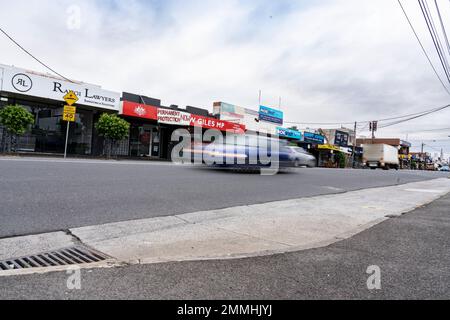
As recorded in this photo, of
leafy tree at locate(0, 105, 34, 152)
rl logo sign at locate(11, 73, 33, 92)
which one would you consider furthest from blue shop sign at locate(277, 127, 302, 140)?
leafy tree at locate(0, 105, 34, 152)

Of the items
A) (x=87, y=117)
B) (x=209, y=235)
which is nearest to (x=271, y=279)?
(x=209, y=235)

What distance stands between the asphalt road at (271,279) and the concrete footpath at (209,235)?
0.24m

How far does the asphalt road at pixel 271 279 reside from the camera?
237 centimetres

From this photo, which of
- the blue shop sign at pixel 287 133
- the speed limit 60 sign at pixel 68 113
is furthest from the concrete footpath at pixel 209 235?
the blue shop sign at pixel 287 133

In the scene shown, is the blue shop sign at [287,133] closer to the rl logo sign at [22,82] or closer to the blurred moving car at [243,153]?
the blurred moving car at [243,153]

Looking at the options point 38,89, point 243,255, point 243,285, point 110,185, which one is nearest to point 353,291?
point 243,285

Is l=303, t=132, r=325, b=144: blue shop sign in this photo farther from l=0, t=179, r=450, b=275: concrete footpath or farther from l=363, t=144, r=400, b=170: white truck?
l=0, t=179, r=450, b=275: concrete footpath

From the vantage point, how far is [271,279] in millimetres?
2709

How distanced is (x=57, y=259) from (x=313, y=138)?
1663 inches

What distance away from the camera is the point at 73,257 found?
320 cm

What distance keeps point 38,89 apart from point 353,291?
20.3 metres

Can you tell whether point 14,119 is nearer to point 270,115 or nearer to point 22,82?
point 22,82
